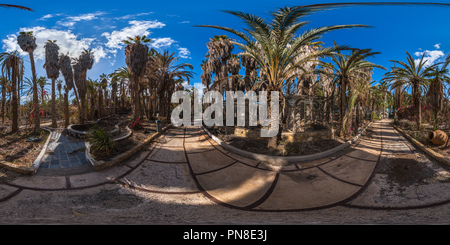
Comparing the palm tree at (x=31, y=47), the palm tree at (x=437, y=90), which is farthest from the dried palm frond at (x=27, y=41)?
the palm tree at (x=437, y=90)

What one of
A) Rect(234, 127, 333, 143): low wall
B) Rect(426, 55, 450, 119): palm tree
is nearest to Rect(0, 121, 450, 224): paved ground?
Rect(234, 127, 333, 143): low wall

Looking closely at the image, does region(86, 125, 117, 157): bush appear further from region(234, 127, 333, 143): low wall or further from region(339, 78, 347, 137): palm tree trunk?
region(339, 78, 347, 137): palm tree trunk

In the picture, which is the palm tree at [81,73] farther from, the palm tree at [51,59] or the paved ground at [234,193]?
the paved ground at [234,193]

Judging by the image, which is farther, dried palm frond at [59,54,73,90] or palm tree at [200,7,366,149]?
dried palm frond at [59,54,73,90]

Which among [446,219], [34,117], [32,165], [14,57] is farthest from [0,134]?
[446,219]

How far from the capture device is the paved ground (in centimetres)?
321

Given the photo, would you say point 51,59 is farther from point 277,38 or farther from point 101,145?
point 277,38

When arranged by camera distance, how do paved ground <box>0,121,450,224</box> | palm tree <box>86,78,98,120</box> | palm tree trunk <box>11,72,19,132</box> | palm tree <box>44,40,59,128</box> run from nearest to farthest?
paved ground <box>0,121,450,224</box>, palm tree trunk <box>11,72,19,132</box>, palm tree <box>44,40,59,128</box>, palm tree <box>86,78,98,120</box>

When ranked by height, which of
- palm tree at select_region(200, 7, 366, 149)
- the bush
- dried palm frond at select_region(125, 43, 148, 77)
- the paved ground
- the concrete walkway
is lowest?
the paved ground

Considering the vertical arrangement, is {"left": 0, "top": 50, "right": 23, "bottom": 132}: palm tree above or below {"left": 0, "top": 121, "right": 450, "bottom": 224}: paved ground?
above

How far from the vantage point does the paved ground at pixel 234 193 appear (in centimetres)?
321

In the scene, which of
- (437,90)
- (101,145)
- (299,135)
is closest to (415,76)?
(437,90)

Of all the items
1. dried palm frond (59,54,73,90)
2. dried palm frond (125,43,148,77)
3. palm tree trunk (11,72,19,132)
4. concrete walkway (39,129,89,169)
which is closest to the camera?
concrete walkway (39,129,89,169)

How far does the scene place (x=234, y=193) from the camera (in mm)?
4383
